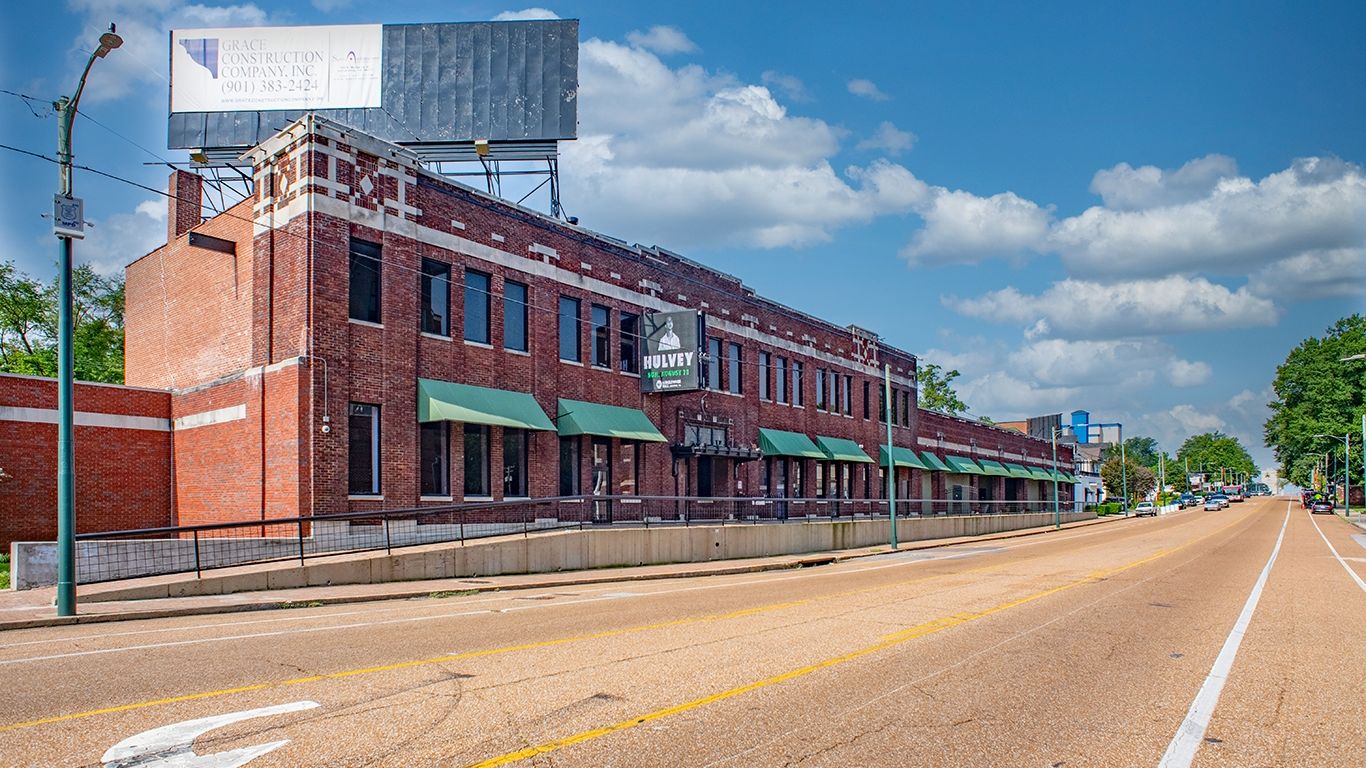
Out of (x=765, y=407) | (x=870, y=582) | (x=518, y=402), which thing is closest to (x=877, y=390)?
(x=765, y=407)

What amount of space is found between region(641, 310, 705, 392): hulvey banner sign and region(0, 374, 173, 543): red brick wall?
14.3m

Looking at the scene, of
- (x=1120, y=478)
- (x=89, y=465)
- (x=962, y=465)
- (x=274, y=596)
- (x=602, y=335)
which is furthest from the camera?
(x=1120, y=478)

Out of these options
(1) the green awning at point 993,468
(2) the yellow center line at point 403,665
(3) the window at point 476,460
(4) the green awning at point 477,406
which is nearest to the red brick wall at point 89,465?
(4) the green awning at point 477,406

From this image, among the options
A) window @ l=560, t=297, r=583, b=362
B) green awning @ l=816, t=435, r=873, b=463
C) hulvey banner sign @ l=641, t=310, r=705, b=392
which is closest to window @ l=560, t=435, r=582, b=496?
window @ l=560, t=297, r=583, b=362

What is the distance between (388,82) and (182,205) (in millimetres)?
7319

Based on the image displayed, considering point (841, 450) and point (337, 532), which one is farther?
point (841, 450)

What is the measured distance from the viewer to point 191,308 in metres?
26.6

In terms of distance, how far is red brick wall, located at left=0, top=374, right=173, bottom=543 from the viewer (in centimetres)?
2331

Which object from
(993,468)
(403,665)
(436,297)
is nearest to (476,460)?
(436,297)

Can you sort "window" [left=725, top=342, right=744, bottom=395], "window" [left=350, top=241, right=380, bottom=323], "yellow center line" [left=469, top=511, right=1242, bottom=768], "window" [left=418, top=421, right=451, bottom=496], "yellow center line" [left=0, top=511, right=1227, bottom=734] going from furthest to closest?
1. "window" [left=725, top=342, right=744, bottom=395]
2. "window" [left=418, top=421, right=451, bottom=496]
3. "window" [left=350, top=241, right=380, bottom=323]
4. "yellow center line" [left=0, top=511, right=1227, bottom=734]
5. "yellow center line" [left=469, top=511, right=1242, bottom=768]

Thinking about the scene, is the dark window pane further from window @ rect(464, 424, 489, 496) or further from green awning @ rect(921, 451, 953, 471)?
green awning @ rect(921, 451, 953, 471)

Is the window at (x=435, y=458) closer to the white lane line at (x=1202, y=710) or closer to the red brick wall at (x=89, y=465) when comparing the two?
the red brick wall at (x=89, y=465)

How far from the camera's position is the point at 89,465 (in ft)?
79.6

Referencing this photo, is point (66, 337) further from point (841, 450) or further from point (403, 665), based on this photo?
point (841, 450)
